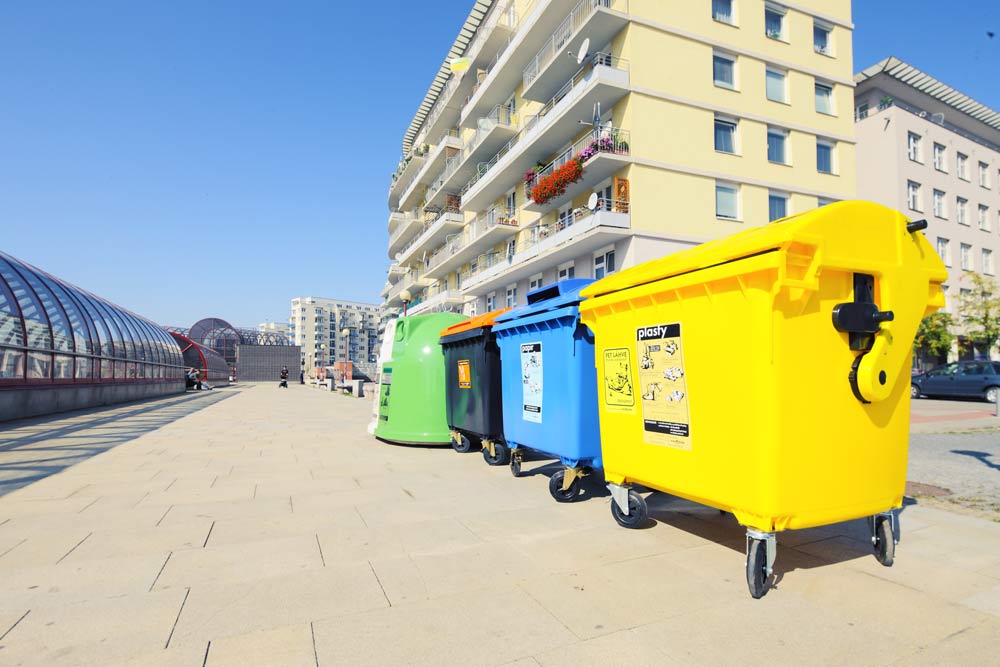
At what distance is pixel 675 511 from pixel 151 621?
349cm

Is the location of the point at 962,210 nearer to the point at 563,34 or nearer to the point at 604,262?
the point at 604,262

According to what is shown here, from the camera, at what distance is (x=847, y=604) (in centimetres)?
266

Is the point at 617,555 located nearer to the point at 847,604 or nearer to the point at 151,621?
the point at 847,604

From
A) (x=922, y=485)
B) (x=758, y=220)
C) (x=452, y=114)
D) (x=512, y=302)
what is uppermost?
(x=452, y=114)

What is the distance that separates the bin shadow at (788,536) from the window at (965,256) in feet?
120

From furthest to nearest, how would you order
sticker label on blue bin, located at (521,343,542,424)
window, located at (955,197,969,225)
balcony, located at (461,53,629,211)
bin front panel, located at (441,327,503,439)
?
window, located at (955,197,969,225) < balcony, located at (461,53,629,211) < bin front panel, located at (441,327,503,439) < sticker label on blue bin, located at (521,343,542,424)

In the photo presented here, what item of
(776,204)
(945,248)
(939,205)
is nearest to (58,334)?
(776,204)

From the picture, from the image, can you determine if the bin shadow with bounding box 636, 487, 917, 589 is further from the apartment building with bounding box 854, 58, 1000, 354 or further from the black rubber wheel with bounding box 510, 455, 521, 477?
the apartment building with bounding box 854, 58, 1000, 354

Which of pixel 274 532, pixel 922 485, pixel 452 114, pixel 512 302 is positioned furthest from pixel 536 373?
pixel 452 114

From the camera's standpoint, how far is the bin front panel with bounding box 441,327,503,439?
244 inches

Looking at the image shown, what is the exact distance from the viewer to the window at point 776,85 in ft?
73.8

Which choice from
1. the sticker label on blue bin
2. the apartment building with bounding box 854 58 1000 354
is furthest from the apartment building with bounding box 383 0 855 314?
the sticker label on blue bin

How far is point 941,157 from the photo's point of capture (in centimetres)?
3198

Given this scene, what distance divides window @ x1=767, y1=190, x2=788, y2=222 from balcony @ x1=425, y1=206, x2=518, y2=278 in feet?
38.4
